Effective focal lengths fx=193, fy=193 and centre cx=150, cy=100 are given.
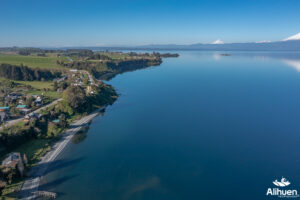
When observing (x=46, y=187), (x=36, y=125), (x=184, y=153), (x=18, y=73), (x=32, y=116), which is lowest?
(x=46, y=187)

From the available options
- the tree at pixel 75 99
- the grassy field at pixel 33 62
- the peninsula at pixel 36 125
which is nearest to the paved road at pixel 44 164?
the peninsula at pixel 36 125

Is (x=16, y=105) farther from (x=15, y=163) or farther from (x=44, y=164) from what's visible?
(x=15, y=163)

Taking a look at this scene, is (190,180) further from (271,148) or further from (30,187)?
(30,187)

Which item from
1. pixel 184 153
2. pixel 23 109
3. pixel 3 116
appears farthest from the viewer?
pixel 23 109

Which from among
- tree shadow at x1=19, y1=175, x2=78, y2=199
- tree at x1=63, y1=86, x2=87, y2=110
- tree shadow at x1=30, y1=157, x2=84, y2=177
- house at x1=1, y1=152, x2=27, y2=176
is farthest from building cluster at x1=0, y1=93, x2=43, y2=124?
tree shadow at x1=19, y1=175, x2=78, y2=199

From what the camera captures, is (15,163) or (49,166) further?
(49,166)

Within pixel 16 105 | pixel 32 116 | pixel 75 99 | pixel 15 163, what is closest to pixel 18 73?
pixel 16 105

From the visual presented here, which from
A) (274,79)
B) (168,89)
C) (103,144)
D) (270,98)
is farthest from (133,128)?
(274,79)
